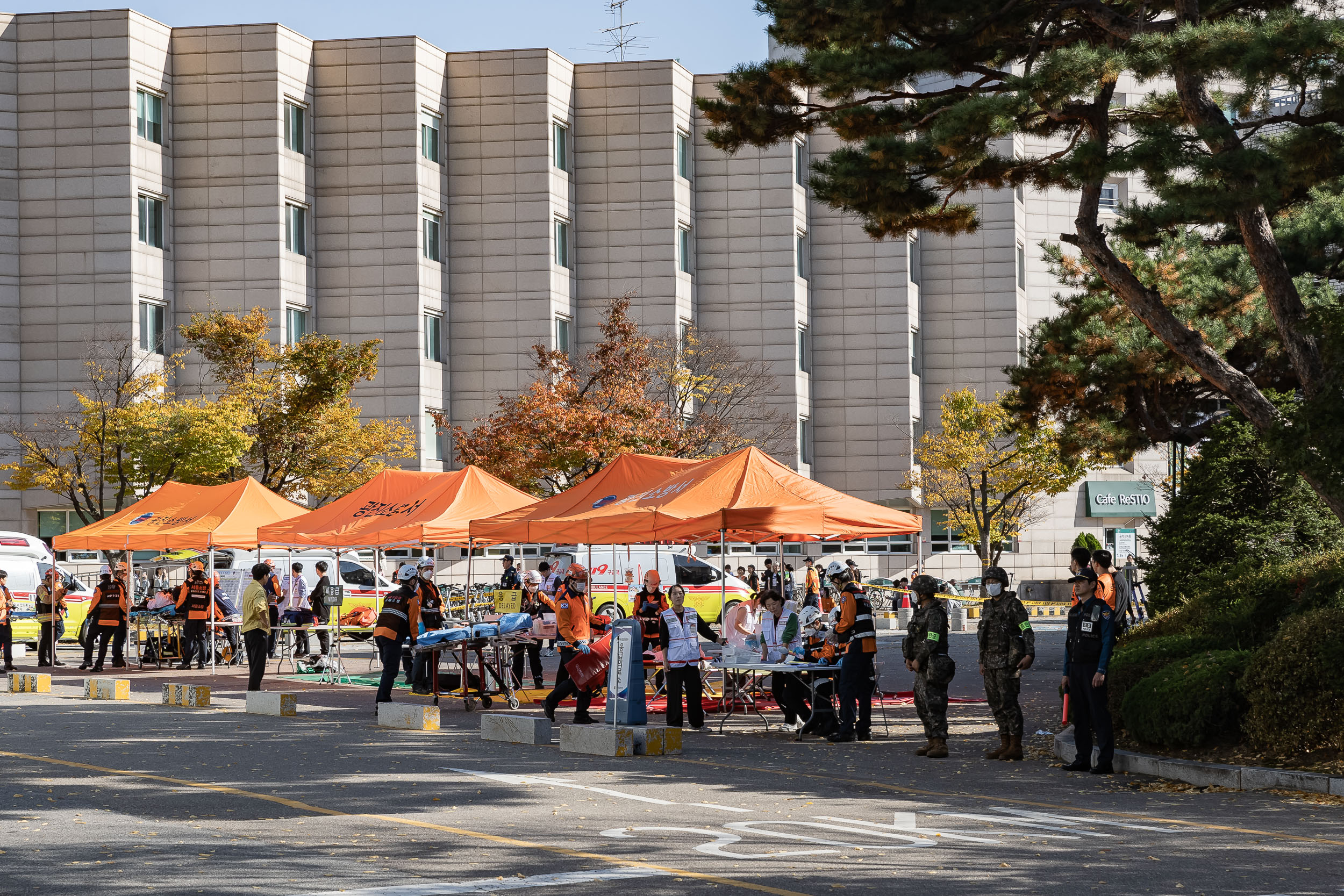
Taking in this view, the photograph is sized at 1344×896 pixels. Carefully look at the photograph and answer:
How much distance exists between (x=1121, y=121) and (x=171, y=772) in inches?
455

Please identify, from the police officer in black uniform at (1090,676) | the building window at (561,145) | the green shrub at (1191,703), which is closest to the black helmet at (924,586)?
the police officer in black uniform at (1090,676)

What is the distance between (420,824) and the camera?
1045cm

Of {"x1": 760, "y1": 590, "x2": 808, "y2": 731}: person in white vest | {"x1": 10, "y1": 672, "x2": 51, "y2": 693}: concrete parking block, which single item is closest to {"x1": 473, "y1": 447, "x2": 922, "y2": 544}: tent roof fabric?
{"x1": 760, "y1": 590, "x2": 808, "y2": 731}: person in white vest

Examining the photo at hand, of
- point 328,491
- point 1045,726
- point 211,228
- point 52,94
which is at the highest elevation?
point 52,94

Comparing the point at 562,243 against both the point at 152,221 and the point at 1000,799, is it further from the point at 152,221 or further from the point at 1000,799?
the point at 1000,799

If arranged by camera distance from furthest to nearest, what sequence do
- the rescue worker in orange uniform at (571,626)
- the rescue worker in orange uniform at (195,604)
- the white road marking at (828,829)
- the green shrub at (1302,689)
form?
1. the rescue worker in orange uniform at (195,604)
2. the rescue worker in orange uniform at (571,626)
3. the green shrub at (1302,689)
4. the white road marking at (828,829)

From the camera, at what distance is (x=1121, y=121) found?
16.2m

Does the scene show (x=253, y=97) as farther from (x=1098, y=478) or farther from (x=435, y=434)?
(x=1098, y=478)

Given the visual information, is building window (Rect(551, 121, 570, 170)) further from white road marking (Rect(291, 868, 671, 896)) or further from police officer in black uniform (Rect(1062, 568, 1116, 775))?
white road marking (Rect(291, 868, 671, 896))

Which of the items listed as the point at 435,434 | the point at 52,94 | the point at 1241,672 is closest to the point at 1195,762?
the point at 1241,672

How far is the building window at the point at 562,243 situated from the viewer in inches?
2089

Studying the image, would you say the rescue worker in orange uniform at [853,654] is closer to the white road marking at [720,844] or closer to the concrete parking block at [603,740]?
the concrete parking block at [603,740]

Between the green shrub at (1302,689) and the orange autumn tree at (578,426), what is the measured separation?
25.8 m

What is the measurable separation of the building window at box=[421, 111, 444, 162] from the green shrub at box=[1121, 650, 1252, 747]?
40613 mm
